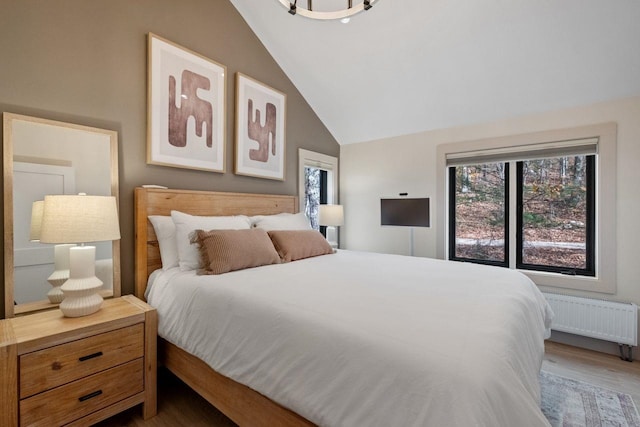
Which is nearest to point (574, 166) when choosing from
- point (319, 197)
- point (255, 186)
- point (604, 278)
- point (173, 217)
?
point (604, 278)

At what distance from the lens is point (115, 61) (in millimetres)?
2096

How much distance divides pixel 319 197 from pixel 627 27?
332cm

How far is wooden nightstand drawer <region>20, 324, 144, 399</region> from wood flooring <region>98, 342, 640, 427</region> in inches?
15.9

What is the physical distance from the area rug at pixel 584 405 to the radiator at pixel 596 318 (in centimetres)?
67

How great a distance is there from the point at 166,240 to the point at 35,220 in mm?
707

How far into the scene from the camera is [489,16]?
2.33 m

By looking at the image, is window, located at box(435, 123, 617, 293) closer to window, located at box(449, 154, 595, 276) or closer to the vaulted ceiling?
window, located at box(449, 154, 595, 276)

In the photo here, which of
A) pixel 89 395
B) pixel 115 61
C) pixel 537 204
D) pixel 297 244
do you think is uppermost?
pixel 115 61

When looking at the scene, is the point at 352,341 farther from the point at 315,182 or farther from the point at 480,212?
the point at 315,182

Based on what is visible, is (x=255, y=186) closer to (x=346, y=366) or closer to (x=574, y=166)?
(x=346, y=366)

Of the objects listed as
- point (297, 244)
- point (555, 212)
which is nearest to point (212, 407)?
point (297, 244)

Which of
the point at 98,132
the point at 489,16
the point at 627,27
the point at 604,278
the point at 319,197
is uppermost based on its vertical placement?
the point at 489,16

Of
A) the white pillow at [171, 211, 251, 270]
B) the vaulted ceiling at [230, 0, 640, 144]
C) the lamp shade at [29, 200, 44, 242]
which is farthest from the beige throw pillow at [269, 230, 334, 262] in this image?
the vaulted ceiling at [230, 0, 640, 144]

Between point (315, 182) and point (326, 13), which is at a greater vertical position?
point (326, 13)
